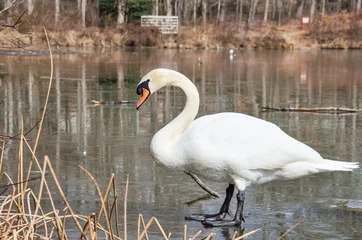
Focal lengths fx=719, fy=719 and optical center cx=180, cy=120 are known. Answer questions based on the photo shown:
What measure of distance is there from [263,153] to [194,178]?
59.3 inches

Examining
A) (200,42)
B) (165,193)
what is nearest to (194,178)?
(165,193)

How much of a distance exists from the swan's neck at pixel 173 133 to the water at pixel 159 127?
60cm

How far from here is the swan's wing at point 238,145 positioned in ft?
20.1

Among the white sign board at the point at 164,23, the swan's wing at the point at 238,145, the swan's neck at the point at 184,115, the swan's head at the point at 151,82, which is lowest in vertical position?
the white sign board at the point at 164,23

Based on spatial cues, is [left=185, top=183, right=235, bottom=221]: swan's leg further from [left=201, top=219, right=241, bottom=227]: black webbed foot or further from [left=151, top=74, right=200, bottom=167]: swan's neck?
[left=151, top=74, right=200, bottom=167]: swan's neck

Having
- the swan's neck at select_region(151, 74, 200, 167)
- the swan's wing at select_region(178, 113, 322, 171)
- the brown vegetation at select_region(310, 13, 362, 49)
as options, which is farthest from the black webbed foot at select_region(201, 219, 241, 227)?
the brown vegetation at select_region(310, 13, 362, 49)

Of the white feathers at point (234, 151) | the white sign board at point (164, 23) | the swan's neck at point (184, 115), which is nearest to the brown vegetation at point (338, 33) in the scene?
the white sign board at point (164, 23)

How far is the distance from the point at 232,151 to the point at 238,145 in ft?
0.28

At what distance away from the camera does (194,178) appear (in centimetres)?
759

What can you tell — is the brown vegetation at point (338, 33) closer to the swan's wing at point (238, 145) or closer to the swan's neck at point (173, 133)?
the swan's neck at point (173, 133)

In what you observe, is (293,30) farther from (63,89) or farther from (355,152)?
(355,152)

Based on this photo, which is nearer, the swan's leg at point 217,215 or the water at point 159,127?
the swan's leg at point 217,215

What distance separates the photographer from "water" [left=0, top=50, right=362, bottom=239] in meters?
6.67

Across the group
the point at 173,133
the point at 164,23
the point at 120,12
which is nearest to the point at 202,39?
the point at 164,23
